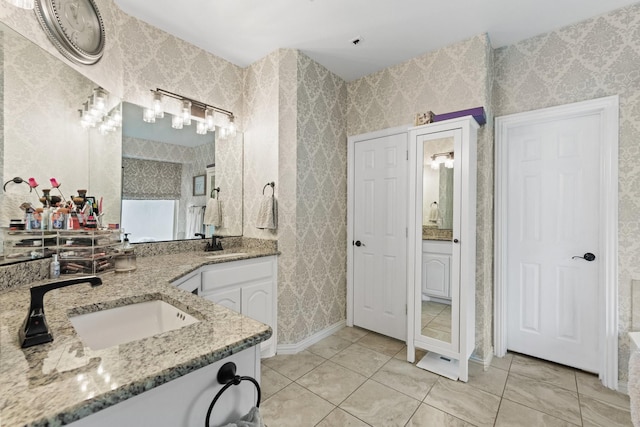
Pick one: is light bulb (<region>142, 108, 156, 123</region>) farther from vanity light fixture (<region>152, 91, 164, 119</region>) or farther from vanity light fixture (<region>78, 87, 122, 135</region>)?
vanity light fixture (<region>78, 87, 122, 135</region>)

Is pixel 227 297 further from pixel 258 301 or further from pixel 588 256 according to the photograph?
pixel 588 256

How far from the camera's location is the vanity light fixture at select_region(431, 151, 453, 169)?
2.20 m

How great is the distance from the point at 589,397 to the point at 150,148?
3620 millimetres

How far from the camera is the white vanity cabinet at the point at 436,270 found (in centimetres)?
223

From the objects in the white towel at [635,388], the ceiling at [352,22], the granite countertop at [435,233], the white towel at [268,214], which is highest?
the ceiling at [352,22]

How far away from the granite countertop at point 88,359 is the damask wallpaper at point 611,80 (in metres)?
2.58

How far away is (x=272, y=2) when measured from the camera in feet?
6.59

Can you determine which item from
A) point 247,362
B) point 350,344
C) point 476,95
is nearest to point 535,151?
point 476,95

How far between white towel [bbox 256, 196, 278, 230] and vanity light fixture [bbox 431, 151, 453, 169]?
136 centimetres

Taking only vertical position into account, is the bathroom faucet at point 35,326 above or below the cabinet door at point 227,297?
above

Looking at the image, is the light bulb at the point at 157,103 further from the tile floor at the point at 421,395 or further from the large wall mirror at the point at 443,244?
the tile floor at the point at 421,395

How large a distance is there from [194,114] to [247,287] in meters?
1.59

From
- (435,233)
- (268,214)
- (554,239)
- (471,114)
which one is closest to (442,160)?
(471,114)

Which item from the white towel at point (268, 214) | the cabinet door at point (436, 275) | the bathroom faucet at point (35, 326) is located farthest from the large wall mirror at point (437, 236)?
the bathroom faucet at point (35, 326)
